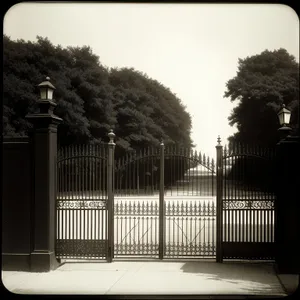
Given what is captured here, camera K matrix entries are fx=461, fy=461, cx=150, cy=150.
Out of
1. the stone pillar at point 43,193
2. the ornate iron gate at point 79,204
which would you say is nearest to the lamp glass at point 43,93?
the stone pillar at point 43,193

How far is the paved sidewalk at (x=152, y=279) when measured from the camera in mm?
8531

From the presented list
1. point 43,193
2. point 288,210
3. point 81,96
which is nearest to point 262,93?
point 81,96

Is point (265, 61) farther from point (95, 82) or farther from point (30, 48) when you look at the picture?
point (30, 48)

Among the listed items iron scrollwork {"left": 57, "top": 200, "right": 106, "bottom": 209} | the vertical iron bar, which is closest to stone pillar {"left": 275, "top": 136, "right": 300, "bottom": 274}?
the vertical iron bar

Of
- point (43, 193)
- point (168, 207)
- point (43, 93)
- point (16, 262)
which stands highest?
point (43, 93)

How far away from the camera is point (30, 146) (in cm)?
1022

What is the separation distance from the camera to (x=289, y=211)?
32.0 feet

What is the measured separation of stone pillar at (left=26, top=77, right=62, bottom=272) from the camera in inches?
396

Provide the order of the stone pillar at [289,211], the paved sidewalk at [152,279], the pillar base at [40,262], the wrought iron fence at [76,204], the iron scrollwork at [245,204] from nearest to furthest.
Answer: the paved sidewalk at [152,279] → the stone pillar at [289,211] → the pillar base at [40,262] → the wrought iron fence at [76,204] → the iron scrollwork at [245,204]

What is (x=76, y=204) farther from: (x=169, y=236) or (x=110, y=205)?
(x=169, y=236)

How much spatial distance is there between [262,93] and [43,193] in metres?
30.9

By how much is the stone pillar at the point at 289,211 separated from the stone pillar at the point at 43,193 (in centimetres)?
499

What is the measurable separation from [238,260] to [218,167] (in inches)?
89.3

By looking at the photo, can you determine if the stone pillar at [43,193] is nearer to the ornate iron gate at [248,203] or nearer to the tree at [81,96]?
the ornate iron gate at [248,203]
